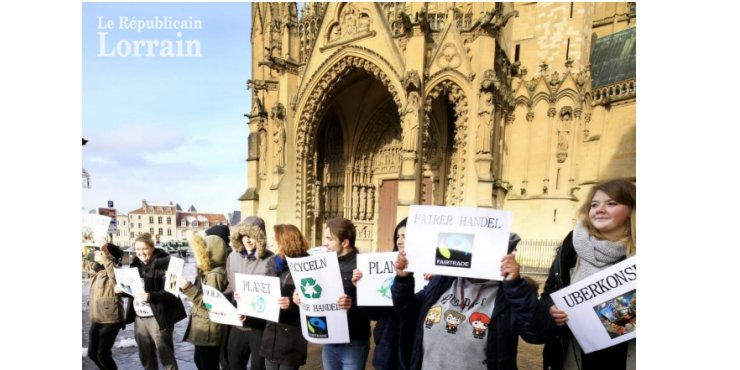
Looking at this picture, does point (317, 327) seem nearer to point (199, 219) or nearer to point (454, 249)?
point (454, 249)

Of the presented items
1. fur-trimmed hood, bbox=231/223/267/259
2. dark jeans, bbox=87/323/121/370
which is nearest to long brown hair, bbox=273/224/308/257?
fur-trimmed hood, bbox=231/223/267/259

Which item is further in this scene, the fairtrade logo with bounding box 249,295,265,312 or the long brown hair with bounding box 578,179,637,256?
the fairtrade logo with bounding box 249,295,265,312

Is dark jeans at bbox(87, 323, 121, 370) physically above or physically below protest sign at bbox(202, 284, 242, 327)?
below

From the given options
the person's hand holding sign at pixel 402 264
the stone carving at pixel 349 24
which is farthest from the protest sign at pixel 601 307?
the stone carving at pixel 349 24

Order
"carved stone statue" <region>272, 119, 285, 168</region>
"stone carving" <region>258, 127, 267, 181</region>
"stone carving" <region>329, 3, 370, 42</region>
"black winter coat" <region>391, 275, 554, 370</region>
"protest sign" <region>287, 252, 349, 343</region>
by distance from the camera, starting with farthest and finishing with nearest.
→ "stone carving" <region>258, 127, 267, 181</region> < "carved stone statue" <region>272, 119, 285, 168</region> < "stone carving" <region>329, 3, 370, 42</region> < "protest sign" <region>287, 252, 349, 343</region> < "black winter coat" <region>391, 275, 554, 370</region>

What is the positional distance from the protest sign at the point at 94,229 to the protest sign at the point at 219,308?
1.52 m

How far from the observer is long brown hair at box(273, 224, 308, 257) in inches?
116

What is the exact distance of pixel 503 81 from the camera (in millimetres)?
12445

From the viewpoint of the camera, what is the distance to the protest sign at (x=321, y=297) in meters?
2.71

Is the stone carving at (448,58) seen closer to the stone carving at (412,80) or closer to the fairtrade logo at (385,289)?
the stone carving at (412,80)

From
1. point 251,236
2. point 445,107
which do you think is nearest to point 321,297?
point 251,236

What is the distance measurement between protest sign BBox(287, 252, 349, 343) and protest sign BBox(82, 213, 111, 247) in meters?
2.52

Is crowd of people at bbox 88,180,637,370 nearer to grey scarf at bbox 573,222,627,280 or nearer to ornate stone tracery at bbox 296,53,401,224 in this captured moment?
grey scarf at bbox 573,222,627,280

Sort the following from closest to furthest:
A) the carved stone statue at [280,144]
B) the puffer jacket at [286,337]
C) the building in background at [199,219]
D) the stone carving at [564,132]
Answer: the puffer jacket at [286,337] < the building in background at [199,219] < the stone carving at [564,132] < the carved stone statue at [280,144]
